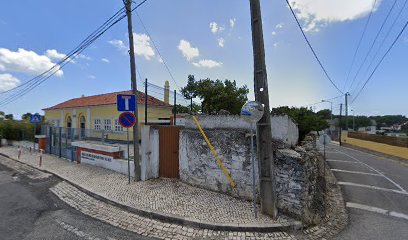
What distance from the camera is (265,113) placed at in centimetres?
463

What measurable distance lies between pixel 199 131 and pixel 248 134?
174cm

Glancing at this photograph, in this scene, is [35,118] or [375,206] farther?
[35,118]

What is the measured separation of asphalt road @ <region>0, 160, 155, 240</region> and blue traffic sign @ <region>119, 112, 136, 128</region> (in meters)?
2.77

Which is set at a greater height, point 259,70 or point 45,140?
point 259,70

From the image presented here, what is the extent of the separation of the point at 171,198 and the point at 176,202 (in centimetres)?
33

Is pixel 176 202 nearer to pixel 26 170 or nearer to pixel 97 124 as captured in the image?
pixel 26 170

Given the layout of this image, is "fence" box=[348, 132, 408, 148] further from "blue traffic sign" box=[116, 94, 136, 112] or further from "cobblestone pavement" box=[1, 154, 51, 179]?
"cobblestone pavement" box=[1, 154, 51, 179]

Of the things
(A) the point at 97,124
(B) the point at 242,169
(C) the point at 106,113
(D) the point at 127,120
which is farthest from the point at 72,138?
(A) the point at 97,124

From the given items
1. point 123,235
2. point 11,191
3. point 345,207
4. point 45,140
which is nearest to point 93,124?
point 45,140

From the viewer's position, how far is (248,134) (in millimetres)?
5562

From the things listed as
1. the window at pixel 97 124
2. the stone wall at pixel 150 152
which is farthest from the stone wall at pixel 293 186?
the window at pixel 97 124

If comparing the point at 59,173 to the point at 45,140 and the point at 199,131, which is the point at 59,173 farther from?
the point at 45,140

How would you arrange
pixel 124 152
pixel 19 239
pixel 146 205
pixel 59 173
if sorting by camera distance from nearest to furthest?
1. pixel 19 239
2. pixel 146 205
3. pixel 59 173
4. pixel 124 152

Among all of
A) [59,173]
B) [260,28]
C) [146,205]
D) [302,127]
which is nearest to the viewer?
[260,28]
